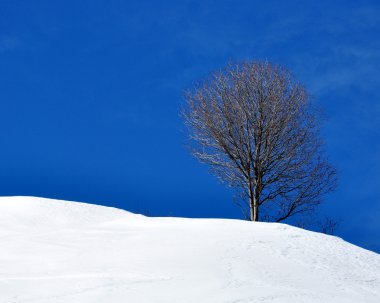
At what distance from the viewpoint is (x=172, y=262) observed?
24.7 ft

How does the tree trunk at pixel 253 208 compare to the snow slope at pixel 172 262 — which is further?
the tree trunk at pixel 253 208

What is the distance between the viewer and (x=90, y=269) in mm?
7148

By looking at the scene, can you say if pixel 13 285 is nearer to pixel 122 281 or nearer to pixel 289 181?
pixel 122 281

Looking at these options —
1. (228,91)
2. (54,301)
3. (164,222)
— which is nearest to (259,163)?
(228,91)

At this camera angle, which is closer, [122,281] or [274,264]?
[122,281]

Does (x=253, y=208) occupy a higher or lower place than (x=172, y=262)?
higher

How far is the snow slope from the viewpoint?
6.27 m

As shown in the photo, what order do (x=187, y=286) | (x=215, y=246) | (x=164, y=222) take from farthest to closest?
(x=164, y=222), (x=215, y=246), (x=187, y=286)

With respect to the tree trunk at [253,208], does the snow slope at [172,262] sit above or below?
below

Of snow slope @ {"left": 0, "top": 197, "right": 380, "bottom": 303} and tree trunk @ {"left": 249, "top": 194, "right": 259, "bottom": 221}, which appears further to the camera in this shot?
tree trunk @ {"left": 249, "top": 194, "right": 259, "bottom": 221}

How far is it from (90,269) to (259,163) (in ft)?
32.5

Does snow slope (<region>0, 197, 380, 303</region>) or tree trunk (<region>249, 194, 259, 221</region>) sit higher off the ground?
tree trunk (<region>249, 194, 259, 221</region>)

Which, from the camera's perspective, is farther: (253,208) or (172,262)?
(253,208)

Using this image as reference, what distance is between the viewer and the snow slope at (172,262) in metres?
6.27
